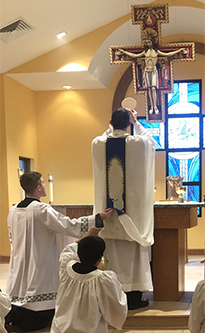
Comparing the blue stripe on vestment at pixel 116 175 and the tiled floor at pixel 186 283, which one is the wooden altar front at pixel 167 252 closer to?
the tiled floor at pixel 186 283

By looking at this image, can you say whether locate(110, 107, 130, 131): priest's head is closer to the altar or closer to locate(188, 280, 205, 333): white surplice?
the altar

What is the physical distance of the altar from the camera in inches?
165

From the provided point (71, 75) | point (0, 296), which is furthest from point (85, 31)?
point (0, 296)

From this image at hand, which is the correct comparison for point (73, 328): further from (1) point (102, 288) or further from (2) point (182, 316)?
(2) point (182, 316)

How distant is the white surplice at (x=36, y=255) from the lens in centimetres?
379

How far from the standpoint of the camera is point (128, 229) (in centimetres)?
390

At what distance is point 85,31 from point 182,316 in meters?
5.13

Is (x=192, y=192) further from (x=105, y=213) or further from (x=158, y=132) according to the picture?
(x=105, y=213)

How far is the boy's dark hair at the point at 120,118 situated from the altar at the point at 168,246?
0.83 metres

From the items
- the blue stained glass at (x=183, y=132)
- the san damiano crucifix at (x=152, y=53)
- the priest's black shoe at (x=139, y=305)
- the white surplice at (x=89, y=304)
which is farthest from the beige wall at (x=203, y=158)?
the white surplice at (x=89, y=304)

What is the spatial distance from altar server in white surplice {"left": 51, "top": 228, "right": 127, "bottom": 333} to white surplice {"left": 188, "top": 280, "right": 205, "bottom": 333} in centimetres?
44

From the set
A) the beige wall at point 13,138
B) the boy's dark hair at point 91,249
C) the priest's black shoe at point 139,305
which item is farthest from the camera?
the beige wall at point 13,138

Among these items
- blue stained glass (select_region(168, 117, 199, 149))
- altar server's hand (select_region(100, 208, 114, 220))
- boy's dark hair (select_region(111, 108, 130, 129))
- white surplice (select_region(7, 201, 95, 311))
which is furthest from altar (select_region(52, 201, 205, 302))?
blue stained glass (select_region(168, 117, 199, 149))

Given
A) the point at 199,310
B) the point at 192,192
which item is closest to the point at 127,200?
the point at 199,310
